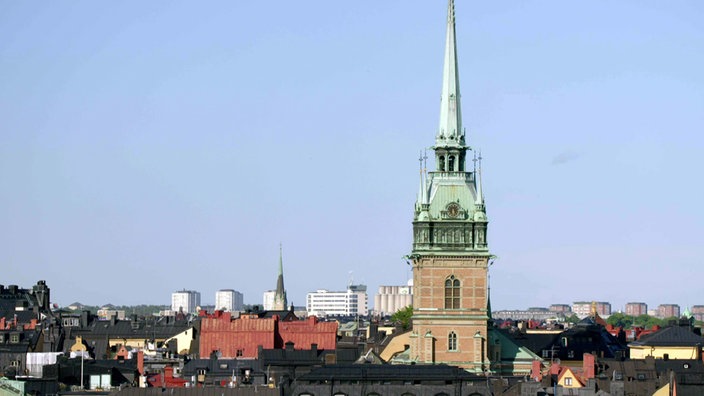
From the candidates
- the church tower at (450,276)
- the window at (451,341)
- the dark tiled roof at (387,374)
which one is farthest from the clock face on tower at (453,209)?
the dark tiled roof at (387,374)

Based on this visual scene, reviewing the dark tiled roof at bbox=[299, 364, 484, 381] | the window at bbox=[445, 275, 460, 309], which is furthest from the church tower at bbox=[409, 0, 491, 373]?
Answer: the dark tiled roof at bbox=[299, 364, 484, 381]

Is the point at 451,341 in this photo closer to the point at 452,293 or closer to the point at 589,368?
the point at 452,293

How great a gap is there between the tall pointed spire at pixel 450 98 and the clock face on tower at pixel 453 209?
5.09 meters

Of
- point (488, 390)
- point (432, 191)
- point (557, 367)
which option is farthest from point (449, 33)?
point (488, 390)

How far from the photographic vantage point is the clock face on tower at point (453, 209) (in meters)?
161

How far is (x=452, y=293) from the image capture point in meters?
160

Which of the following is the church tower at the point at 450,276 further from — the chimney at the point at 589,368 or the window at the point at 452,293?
the chimney at the point at 589,368

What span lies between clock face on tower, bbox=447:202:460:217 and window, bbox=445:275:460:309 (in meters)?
4.53

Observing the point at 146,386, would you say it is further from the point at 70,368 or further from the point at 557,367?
the point at 557,367

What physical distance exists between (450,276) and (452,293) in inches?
48.2

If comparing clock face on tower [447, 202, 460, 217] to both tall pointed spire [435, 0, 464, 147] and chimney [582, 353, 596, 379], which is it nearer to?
tall pointed spire [435, 0, 464, 147]

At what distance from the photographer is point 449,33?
169375 millimetres

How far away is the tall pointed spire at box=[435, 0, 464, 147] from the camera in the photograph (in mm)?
164750

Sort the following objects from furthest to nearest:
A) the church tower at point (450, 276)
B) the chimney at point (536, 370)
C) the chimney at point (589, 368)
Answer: the church tower at point (450, 276)
the chimney at point (536, 370)
the chimney at point (589, 368)
